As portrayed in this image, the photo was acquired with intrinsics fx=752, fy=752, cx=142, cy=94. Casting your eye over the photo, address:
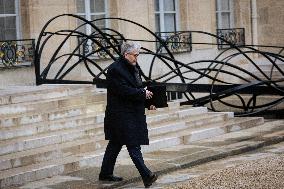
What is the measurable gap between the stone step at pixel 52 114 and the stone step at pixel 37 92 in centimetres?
45

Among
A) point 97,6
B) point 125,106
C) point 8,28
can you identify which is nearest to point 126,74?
point 125,106

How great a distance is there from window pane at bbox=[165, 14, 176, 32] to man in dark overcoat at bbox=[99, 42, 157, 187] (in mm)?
10124

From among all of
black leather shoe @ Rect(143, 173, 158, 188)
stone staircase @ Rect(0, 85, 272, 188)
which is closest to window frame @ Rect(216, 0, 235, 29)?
stone staircase @ Rect(0, 85, 272, 188)

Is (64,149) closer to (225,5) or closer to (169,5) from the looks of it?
(169,5)

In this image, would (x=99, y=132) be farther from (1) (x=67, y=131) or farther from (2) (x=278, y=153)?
(2) (x=278, y=153)

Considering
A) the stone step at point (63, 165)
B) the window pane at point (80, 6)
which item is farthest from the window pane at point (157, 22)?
the stone step at point (63, 165)

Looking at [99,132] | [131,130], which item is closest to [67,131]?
[99,132]

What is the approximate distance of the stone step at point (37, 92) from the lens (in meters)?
11.3

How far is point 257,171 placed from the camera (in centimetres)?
888

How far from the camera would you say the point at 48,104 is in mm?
11391

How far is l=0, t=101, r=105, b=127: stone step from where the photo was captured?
10508mm

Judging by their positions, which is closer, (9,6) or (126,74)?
(126,74)

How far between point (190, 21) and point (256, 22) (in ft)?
11.2

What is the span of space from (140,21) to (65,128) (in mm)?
6558
